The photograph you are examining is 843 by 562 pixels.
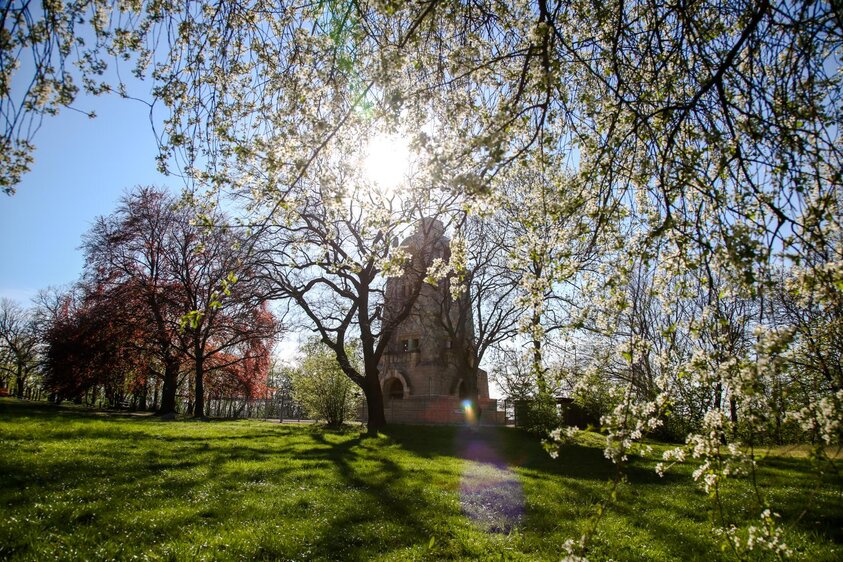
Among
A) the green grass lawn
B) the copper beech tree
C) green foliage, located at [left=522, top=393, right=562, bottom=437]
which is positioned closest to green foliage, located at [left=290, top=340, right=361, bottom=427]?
the copper beech tree

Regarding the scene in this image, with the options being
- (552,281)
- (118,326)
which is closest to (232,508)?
(552,281)

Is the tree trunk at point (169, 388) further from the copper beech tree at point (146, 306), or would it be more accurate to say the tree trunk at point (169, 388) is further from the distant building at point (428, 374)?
the distant building at point (428, 374)

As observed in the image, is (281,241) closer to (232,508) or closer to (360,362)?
(232,508)

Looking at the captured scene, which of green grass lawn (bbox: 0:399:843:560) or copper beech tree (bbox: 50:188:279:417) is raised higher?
copper beech tree (bbox: 50:188:279:417)

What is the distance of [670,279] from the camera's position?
4113 millimetres

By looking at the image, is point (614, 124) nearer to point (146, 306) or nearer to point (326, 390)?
point (326, 390)

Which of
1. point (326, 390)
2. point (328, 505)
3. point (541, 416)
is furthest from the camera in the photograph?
point (326, 390)

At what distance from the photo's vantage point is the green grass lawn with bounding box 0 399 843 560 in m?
5.25

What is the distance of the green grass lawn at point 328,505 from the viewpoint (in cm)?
525

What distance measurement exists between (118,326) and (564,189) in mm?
25601

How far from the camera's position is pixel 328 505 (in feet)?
23.4

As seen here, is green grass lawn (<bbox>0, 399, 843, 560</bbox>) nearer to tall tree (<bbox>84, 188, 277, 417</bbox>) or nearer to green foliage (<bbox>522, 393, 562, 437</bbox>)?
green foliage (<bbox>522, 393, 562, 437</bbox>)

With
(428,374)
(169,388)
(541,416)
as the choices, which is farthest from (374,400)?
(428,374)

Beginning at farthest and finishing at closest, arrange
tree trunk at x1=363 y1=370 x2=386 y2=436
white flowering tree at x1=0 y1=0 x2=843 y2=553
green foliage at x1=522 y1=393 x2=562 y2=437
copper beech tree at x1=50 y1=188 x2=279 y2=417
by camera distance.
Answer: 1. copper beech tree at x1=50 y1=188 x2=279 y2=417
2. tree trunk at x1=363 y1=370 x2=386 y2=436
3. green foliage at x1=522 y1=393 x2=562 y2=437
4. white flowering tree at x1=0 y1=0 x2=843 y2=553
